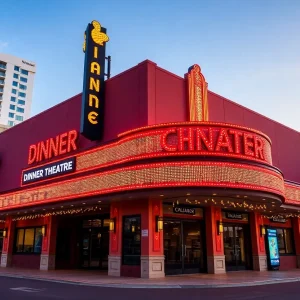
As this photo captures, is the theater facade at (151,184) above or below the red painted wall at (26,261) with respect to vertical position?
above

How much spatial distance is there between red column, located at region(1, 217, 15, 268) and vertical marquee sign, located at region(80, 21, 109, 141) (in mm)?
14889

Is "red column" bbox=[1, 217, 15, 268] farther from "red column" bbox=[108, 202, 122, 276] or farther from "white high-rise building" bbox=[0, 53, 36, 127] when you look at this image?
"white high-rise building" bbox=[0, 53, 36, 127]

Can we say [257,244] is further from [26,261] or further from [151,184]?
[26,261]

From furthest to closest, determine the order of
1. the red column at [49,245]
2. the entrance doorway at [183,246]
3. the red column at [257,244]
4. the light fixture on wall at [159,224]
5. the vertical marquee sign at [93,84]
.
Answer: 1. the red column at [49,245]
2. the red column at [257,244]
3. the vertical marquee sign at [93,84]
4. the entrance doorway at [183,246]
5. the light fixture on wall at [159,224]

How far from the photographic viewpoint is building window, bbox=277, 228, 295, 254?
30016 millimetres

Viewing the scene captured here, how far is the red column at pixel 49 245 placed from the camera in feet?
88.0

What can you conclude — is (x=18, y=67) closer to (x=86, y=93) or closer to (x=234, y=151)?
(x=86, y=93)

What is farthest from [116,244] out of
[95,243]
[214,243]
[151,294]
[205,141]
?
→ [205,141]

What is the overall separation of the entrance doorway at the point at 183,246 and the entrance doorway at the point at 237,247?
2960mm

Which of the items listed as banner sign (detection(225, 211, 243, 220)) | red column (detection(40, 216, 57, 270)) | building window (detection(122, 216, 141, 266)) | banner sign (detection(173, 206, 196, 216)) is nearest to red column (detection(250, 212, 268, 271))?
banner sign (detection(225, 211, 243, 220))

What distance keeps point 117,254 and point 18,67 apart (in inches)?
4486

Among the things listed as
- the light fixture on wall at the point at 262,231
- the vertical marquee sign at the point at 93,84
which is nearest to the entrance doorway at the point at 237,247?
the light fixture on wall at the point at 262,231

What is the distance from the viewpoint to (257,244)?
26109 millimetres

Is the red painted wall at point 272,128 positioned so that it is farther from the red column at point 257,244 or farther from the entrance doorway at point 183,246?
the entrance doorway at point 183,246
